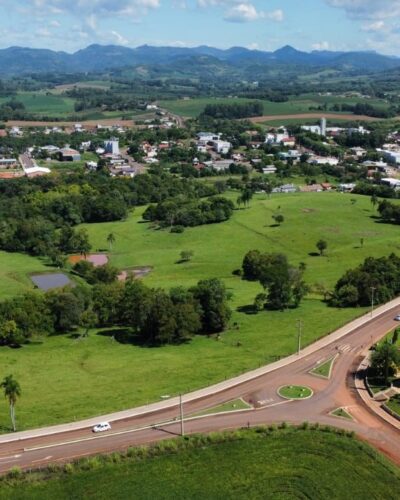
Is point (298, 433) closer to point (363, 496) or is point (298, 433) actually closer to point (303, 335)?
point (363, 496)

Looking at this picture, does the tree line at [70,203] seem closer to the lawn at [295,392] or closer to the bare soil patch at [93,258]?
the bare soil patch at [93,258]

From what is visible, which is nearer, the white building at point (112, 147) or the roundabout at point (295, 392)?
the roundabout at point (295, 392)

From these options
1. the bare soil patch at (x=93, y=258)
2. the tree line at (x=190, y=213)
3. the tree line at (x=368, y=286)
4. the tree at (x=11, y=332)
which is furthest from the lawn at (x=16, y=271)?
the tree line at (x=368, y=286)

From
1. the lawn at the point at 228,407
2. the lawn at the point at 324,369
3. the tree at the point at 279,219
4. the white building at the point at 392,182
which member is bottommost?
the lawn at the point at 228,407

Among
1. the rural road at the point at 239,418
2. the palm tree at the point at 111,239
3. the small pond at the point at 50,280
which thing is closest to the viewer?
the rural road at the point at 239,418

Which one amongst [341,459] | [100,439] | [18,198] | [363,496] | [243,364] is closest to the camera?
[363,496]

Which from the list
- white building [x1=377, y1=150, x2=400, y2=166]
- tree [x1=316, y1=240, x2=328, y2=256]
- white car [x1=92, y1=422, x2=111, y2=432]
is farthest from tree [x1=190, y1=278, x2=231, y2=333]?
white building [x1=377, y1=150, x2=400, y2=166]

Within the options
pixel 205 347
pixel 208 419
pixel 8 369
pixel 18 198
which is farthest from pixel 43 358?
pixel 18 198

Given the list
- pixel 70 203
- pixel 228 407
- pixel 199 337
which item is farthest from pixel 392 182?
pixel 228 407
